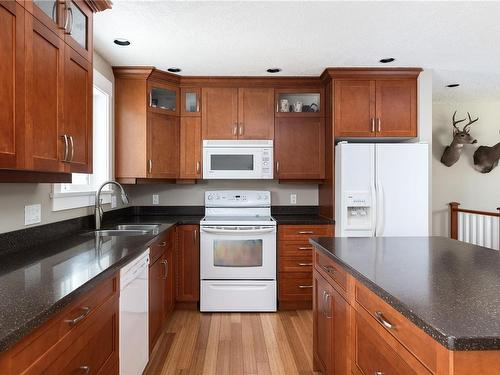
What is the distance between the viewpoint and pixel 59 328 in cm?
105

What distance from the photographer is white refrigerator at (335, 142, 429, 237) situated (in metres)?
3.06

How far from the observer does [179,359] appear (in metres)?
2.36

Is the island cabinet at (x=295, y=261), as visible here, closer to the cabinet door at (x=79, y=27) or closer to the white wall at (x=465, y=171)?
the cabinet door at (x=79, y=27)

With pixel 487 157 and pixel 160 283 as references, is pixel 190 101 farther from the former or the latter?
pixel 487 157

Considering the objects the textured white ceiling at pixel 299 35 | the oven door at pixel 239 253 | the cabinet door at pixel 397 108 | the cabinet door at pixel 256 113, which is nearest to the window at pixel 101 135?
the textured white ceiling at pixel 299 35

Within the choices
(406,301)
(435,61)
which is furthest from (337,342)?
(435,61)

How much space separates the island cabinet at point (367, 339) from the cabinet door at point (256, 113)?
1.77m

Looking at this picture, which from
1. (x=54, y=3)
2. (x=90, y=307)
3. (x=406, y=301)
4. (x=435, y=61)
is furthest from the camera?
(x=435, y=61)

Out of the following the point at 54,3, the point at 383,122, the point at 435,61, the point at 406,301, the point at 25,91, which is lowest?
the point at 406,301

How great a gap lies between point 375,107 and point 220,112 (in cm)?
161

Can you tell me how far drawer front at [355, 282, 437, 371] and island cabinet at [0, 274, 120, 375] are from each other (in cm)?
106

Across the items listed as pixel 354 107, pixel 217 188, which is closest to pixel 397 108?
pixel 354 107

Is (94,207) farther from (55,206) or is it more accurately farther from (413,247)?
(413,247)

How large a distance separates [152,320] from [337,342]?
4.37ft
